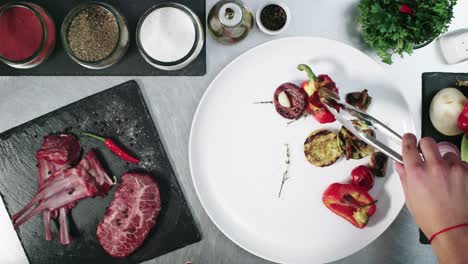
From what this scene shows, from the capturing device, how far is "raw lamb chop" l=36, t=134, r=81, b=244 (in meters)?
1.18

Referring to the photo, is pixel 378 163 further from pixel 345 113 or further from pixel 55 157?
pixel 55 157

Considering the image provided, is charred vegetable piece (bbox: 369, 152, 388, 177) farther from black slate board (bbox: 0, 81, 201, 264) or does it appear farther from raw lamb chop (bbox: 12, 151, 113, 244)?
raw lamb chop (bbox: 12, 151, 113, 244)

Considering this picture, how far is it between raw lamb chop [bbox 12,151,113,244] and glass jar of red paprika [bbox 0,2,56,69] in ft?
0.99

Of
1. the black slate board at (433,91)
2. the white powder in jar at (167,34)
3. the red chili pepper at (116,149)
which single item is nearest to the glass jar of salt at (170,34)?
the white powder in jar at (167,34)

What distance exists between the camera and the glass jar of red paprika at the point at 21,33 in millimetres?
1111

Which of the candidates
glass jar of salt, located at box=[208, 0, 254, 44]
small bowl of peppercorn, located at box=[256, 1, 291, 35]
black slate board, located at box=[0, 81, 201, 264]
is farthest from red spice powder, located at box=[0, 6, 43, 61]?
small bowl of peppercorn, located at box=[256, 1, 291, 35]

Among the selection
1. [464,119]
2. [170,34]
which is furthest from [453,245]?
[170,34]

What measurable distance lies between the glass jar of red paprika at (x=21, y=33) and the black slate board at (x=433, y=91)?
3.42ft

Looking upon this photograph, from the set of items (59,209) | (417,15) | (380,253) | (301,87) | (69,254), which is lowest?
(380,253)

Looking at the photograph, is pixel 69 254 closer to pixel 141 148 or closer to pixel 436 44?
pixel 141 148

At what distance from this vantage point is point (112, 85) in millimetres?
1214

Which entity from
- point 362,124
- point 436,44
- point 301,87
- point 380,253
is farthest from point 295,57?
point 380,253

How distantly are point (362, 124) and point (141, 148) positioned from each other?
596mm

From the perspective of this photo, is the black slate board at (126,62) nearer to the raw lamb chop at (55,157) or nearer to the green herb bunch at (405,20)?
the raw lamb chop at (55,157)
